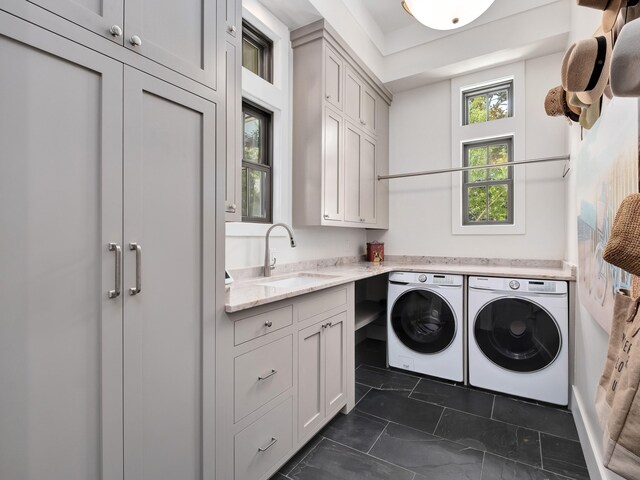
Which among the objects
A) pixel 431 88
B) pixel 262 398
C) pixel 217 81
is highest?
pixel 431 88

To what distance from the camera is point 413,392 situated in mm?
2535

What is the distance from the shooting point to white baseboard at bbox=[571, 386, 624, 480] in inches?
54.2

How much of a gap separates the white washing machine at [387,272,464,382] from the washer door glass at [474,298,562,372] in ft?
0.65

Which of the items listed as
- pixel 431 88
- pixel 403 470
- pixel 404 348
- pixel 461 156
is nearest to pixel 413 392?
pixel 404 348

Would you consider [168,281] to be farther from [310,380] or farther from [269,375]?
[310,380]

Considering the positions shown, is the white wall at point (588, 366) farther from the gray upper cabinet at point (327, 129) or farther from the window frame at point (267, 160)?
the window frame at point (267, 160)

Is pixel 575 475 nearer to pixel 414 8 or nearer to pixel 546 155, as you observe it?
pixel 546 155

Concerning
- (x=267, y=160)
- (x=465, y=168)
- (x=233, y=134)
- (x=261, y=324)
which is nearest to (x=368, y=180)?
(x=465, y=168)

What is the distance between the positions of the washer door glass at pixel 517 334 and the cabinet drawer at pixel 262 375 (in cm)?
171

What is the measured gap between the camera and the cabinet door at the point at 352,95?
2932mm

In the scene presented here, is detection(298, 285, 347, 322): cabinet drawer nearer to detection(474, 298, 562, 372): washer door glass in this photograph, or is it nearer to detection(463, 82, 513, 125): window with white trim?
detection(474, 298, 562, 372): washer door glass

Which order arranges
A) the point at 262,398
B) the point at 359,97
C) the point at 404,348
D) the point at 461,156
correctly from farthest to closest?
1. the point at 461,156
2. the point at 359,97
3. the point at 404,348
4. the point at 262,398

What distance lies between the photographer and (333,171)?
276cm

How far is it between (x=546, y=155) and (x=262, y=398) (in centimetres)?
319
